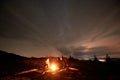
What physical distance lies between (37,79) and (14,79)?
2847mm

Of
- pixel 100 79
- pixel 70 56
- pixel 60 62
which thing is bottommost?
pixel 100 79

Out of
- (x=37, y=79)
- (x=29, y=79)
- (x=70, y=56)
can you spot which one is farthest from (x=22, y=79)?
(x=70, y=56)

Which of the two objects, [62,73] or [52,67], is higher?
[52,67]

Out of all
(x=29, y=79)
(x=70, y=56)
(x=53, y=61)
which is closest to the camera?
(x=29, y=79)

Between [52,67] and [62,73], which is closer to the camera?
[62,73]

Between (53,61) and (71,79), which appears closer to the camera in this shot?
(71,79)

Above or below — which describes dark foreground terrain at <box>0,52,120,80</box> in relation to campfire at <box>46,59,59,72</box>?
below

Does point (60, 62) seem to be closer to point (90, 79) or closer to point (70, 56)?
point (90, 79)

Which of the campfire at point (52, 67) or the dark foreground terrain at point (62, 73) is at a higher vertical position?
the campfire at point (52, 67)

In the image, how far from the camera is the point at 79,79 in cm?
1418

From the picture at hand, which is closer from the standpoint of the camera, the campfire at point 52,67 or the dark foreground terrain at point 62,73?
→ the dark foreground terrain at point 62,73

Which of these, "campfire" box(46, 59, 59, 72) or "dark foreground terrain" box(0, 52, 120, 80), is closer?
"dark foreground terrain" box(0, 52, 120, 80)

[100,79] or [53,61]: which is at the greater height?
[53,61]

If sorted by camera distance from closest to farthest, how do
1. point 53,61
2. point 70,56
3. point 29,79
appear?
point 29,79
point 53,61
point 70,56
